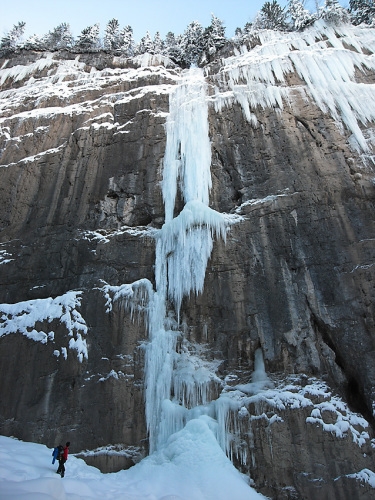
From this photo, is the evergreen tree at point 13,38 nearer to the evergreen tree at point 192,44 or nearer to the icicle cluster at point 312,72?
the evergreen tree at point 192,44

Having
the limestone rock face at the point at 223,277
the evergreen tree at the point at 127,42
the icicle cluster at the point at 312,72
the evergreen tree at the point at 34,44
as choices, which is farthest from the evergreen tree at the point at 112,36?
the icicle cluster at the point at 312,72

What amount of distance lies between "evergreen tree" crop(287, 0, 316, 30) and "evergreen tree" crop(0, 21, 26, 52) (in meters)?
17.6

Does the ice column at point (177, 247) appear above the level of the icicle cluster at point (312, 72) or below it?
below

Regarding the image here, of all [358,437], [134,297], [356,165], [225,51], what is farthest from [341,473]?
[225,51]

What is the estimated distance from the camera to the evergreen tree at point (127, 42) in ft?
83.6

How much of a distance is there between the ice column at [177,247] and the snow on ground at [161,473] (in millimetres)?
958

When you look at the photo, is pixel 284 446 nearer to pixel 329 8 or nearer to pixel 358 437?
pixel 358 437

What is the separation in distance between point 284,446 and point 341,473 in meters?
1.59

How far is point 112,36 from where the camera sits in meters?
27.9

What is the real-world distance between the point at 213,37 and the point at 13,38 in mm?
14170

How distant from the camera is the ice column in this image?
1302cm

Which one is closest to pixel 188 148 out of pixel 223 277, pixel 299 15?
pixel 223 277

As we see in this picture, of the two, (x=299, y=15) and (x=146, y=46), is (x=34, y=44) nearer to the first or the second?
(x=146, y=46)

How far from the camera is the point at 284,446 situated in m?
11.4
